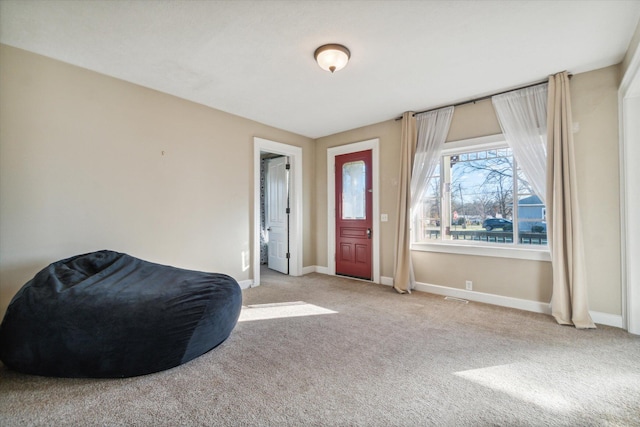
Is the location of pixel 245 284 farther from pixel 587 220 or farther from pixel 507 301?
pixel 587 220

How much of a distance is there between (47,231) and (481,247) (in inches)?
191

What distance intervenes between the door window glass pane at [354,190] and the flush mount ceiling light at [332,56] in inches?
95.7

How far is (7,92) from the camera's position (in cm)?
252

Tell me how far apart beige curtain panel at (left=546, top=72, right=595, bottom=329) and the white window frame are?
0.27 m

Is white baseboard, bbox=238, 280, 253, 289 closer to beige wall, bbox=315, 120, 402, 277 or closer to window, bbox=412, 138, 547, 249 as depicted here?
beige wall, bbox=315, 120, 402, 277

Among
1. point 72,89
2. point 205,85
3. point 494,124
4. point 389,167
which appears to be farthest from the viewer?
point 389,167

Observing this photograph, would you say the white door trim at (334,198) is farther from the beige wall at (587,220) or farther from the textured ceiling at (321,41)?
the textured ceiling at (321,41)

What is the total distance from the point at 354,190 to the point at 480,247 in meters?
2.20

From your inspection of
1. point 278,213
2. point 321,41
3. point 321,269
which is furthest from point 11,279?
point 321,269

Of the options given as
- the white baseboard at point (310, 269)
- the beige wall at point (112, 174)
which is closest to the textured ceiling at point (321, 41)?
the beige wall at point (112, 174)

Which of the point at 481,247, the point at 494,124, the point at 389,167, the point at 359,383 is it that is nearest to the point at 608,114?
the point at 494,124

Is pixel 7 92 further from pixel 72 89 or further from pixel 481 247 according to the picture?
pixel 481 247

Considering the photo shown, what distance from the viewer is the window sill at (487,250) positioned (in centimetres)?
331

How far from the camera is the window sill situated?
10.8 feet
